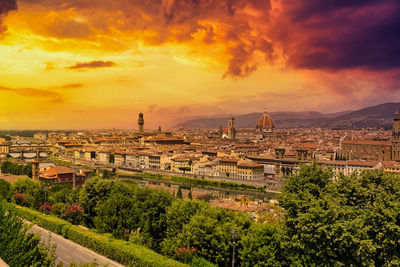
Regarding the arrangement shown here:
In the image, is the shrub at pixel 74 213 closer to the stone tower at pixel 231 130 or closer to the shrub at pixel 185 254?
the shrub at pixel 185 254

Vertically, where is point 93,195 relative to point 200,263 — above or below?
above

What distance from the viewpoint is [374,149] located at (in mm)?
66188

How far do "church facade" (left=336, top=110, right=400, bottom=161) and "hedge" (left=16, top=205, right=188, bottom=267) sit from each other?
61.1 metres

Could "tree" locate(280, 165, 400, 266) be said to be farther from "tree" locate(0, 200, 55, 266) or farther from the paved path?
"tree" locate(0, 200, 55, 266)

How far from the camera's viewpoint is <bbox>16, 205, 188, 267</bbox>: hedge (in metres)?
10.6

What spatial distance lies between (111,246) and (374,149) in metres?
65.5

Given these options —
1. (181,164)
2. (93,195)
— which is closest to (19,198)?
(93,195)

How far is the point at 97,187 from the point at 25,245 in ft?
36.6

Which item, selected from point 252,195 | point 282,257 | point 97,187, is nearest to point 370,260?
point 282,257

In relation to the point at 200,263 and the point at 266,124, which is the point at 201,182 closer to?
the point at 200,263

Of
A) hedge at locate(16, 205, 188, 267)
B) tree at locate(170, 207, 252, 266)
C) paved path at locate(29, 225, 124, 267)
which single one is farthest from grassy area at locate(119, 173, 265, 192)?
paved path at locate(29, 225, 124, 267)

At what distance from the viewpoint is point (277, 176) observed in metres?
55.7

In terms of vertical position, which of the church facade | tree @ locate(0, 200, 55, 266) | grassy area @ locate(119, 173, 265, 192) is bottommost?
grassy area @ locate(119, 173, 265, 192)

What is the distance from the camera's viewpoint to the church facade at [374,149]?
202 ft
